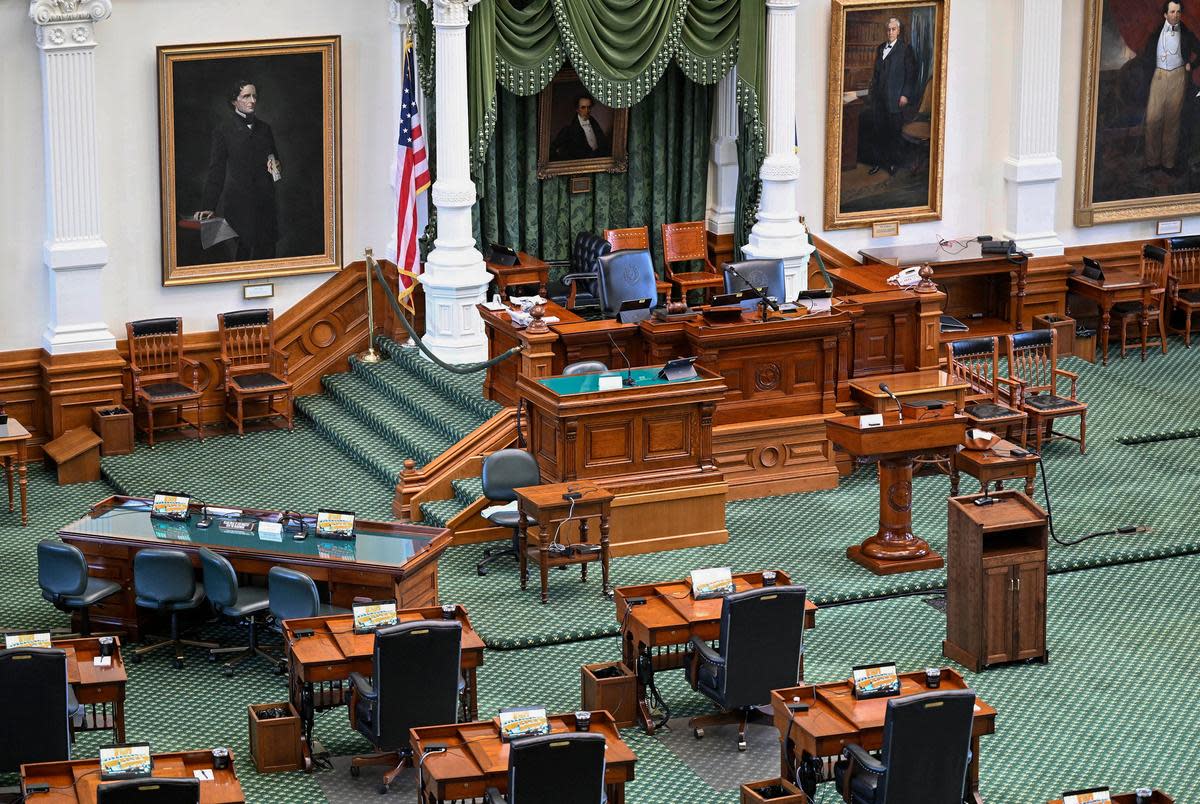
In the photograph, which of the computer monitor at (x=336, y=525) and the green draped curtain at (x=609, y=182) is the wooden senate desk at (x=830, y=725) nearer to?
the computer monitor at (x=336, y=525)

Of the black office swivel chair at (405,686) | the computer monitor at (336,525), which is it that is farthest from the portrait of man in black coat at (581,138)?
the black office swivel chair at (405,686)

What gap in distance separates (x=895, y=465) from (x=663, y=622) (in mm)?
2793

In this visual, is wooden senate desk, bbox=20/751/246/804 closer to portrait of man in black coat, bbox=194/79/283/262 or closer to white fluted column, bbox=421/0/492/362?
white fluted column, bbox=421/0/492/362

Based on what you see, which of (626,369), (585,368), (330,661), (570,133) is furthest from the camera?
(570,133)

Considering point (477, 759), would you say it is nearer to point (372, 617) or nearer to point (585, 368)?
point (372, 617)

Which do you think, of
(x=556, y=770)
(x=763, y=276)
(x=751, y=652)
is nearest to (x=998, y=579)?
(x=751, y=652)

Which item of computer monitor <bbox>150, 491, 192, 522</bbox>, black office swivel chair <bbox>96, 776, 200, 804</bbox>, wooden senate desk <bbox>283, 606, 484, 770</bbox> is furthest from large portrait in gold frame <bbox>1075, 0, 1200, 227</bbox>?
black office swivel chair <bbox>96, 776, 200, 804</bbox>

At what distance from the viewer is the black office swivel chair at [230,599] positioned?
12.0m

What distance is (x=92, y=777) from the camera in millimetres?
9367

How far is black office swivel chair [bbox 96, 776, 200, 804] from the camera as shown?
8906 millimetres

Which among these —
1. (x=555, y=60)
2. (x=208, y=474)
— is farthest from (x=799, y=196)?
(x=208, y=474)

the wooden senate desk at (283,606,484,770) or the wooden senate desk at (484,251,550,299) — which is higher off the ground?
the wooden senate desk at (484,251,550,299)

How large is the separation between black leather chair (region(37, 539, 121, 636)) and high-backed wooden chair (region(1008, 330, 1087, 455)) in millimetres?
6720

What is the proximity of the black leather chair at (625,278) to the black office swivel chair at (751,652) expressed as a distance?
4896 millimetres
